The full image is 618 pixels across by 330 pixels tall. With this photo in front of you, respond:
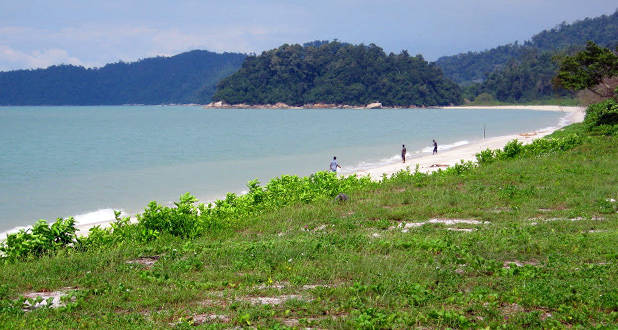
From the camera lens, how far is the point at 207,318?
6324 mm

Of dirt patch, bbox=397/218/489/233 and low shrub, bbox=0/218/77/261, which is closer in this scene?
low shrub, bbox=0/218/77/261

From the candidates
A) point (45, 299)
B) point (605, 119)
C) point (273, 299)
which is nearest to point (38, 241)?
point (45, 299)

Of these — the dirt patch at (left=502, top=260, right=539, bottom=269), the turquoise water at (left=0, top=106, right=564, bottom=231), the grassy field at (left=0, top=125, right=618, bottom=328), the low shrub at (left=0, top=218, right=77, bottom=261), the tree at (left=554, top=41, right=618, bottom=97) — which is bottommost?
the turquoise water at (left=0, top=106, right=564, bottom=231)

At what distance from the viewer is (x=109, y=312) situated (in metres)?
6.54

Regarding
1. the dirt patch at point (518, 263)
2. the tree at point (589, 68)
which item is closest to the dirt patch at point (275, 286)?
the dirt patch at point (518, 263)

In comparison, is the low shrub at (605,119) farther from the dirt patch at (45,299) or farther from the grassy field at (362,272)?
the dirt patch at (45,299)

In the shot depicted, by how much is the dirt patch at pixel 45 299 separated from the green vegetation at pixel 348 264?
0.46ft

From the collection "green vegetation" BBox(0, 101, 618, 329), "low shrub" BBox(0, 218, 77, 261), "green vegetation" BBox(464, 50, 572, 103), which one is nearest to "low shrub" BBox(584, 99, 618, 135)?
"green vegetation" BBox(0, 101, 618, 329)

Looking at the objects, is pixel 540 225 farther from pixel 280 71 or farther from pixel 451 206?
pixel 280 71

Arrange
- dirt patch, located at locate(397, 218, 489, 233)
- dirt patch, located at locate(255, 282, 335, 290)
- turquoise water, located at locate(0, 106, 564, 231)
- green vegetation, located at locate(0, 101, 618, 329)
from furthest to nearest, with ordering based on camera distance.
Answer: turquoise water, located at locate(0, 106, 564, 231) → dirt patch, located at locate(397, 218, 489, 233) → dirt patch, located at locate(255, 282, 335, 290) → green vegetation, located at locate(0, 101, 618, 329)

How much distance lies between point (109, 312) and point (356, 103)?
19177cm

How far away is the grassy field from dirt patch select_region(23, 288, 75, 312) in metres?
0.12

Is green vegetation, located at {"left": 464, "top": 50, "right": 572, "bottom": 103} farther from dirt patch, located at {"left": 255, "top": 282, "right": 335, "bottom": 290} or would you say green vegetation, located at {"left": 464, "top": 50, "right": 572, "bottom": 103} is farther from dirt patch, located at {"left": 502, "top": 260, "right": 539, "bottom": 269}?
dirt patch, located at {"left": 255, "top": 282, "right": 335, "bottom": 290}

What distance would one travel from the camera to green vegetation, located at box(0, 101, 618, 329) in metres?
6.39
